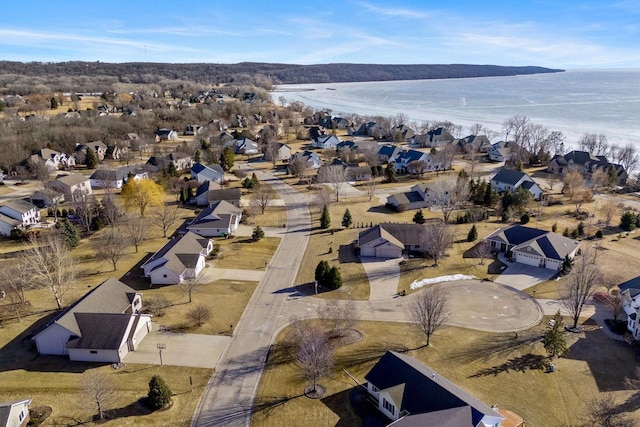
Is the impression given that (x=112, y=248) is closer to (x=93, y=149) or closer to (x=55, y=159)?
(x=55, y=159)

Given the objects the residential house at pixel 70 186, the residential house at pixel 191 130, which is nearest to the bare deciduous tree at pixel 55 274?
the residential house at pixel 70 186

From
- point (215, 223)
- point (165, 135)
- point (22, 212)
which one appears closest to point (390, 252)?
point (215, 223)

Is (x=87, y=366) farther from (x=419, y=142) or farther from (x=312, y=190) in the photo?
(x=419, y=142)

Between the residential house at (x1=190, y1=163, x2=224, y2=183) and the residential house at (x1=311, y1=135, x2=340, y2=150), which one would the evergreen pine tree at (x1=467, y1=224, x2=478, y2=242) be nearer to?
the residential house at (x1=190, y1=163, x2=224, y2=183)

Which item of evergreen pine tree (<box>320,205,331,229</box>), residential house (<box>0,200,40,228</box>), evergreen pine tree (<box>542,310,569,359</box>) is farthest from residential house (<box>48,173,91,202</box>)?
evergreen pine tree (<box>542,310,569,359</box>)

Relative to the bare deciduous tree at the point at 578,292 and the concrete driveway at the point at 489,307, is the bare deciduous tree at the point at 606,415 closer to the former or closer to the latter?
the concrete driveway at the point at 489,307

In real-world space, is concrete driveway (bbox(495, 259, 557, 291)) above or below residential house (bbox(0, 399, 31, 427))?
above
